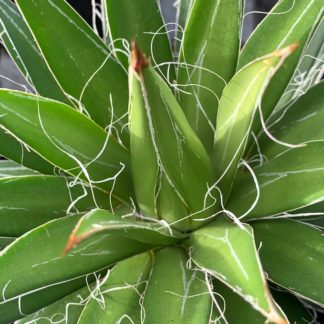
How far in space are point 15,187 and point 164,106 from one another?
21 centimetres

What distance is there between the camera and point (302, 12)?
0.64 m

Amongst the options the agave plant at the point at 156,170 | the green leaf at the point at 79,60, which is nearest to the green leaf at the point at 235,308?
the agave plant at the point at 156,170

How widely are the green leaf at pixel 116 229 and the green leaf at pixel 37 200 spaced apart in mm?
86

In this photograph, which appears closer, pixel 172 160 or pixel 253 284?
pixel 253 284

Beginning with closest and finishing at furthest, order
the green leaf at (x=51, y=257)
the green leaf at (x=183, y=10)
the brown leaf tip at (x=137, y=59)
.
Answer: the brown leaf tip at (x=137, y=59) < the green leaf at (x=51, y=257) < the green leaf at (x=183, y=10)

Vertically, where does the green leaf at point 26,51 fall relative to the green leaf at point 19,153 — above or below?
above

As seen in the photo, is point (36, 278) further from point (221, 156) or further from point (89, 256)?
Answer: point (221, 156)

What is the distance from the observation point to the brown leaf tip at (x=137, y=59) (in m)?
0.44

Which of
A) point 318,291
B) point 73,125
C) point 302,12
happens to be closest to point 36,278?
point 73,125

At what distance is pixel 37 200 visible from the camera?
65 cm

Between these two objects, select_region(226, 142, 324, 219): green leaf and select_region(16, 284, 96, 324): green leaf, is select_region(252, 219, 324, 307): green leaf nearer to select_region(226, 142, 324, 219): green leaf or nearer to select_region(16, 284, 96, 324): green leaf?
select_region(226, 142, 324, 219): green leaf

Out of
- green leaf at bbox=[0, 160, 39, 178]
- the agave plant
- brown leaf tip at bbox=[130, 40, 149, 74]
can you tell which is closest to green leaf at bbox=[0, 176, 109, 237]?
the agave plant

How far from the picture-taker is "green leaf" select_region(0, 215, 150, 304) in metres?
0.58

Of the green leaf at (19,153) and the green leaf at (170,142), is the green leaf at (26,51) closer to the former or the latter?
the green leaf at (19,153)
